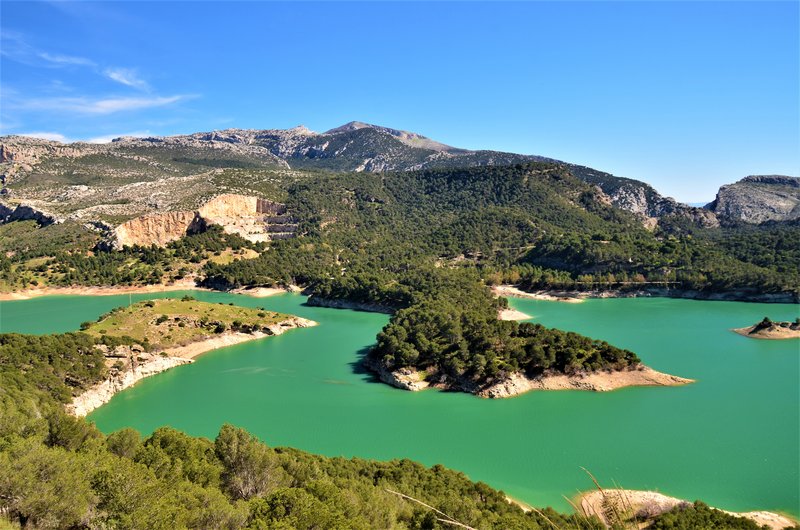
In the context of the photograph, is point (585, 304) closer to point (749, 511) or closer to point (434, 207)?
point (749, 511)

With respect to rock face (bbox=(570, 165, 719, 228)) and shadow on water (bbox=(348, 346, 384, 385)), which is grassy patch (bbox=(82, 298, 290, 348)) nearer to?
shadow on water (bbox=(348, 346, 384, 385))

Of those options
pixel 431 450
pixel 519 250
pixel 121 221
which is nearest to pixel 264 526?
pixel 431 450

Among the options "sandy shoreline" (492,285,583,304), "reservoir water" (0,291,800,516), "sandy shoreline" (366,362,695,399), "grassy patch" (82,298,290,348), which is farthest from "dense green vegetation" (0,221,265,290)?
"sandy shoreline" (366,362,695,399)

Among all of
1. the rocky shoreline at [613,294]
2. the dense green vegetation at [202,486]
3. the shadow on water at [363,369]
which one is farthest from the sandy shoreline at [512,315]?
the dense green vegetation at [202,486]

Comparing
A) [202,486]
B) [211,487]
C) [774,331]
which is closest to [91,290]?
[202,486]

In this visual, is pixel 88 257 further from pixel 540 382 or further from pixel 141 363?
pixel 540 382

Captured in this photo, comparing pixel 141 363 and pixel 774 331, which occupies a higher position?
pixel 774 331
